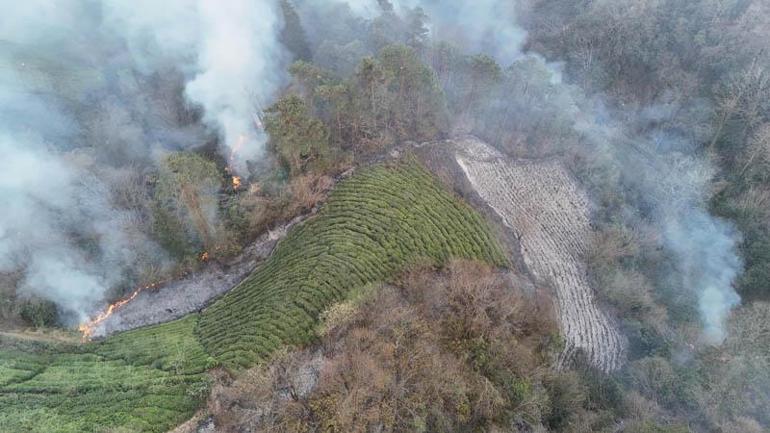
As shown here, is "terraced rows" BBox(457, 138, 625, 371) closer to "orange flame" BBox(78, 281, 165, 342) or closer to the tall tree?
the tall tree

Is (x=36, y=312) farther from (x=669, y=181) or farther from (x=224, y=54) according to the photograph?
(x=669, y=181)

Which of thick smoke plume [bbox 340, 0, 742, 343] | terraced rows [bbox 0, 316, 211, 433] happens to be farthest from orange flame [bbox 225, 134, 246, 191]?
thick smoke plume [bbox 340, 0, 742, 343]

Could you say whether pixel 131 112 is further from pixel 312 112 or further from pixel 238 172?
pixel 312 112

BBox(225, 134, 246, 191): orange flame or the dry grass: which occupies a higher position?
BBox(225, 134, 246, 191): orange flame

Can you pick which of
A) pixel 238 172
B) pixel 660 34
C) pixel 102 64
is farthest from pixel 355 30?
pixel 660 34

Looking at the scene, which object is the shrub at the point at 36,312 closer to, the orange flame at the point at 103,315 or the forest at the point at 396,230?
the forest at the point at 396,230
